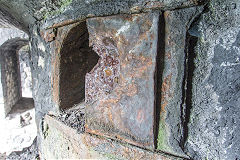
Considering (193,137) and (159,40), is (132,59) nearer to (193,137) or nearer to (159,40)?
(159,40)

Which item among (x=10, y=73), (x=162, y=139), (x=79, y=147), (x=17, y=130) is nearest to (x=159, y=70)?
(x=162, y=139)

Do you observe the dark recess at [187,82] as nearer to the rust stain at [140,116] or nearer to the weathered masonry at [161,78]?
the weathered masonry at [161,78]

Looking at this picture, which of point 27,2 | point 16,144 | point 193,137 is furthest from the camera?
point 16,144

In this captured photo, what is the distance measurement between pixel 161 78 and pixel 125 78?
0.15 m

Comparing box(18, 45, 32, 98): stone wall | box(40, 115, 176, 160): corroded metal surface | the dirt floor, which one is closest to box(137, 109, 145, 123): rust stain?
box(40, 115, 176, 160): corroded metal surface

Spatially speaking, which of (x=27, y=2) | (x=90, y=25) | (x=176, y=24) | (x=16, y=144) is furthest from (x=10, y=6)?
(x=16, y=144)

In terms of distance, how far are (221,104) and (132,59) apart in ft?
1.20

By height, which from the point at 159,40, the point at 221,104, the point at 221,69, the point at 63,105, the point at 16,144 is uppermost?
the point at 159,40

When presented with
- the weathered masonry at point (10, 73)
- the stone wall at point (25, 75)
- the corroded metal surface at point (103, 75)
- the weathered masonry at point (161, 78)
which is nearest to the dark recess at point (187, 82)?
the weathered masonry at point (161, 78)

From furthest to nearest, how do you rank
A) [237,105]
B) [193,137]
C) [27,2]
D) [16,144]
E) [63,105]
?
[16,144]
[63,105]
[27,2]
[193,137]
[237,105]

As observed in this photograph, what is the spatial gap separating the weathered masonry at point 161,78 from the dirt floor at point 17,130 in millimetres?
3465

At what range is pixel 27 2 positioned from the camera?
0.94 metres

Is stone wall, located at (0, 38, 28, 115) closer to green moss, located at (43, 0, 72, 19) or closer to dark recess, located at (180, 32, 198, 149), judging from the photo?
green moss, located at (43, 0, 72, 19)

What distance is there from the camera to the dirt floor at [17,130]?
3.57 metres
